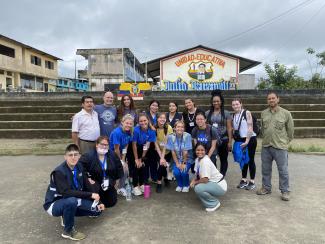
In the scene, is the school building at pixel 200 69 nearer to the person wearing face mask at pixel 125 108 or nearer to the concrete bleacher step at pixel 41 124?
the concrete bleacher step at pixel 41 124

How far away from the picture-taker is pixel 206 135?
4.61 meters

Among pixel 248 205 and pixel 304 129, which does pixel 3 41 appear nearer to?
pixel 304 129

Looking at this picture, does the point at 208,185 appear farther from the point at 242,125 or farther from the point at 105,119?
the point at 105,119

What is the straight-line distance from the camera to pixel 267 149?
15.1 feet

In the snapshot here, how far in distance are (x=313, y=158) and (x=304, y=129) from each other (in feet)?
10.8

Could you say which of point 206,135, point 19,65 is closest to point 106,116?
point 206,135

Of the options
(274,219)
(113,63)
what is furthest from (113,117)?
(113,63)

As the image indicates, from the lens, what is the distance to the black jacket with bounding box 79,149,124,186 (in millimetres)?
3842

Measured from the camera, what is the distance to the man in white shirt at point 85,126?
15.3 feet

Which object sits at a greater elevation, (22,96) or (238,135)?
(22,96)

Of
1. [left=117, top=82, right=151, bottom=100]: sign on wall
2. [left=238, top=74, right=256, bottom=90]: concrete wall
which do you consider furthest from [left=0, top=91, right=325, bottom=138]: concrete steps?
[left=238, top=74, right=256, bottom=90]: concrete wall

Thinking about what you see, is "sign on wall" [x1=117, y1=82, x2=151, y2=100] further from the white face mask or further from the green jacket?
the white face mask

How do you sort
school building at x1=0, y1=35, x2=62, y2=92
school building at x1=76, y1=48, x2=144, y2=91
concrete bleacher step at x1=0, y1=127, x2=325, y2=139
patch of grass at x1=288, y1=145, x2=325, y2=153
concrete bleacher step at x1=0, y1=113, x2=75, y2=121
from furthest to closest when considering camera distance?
school building at x1=76, y1=48, x2=144, y2=91 → school building at x1=0, y1=35, x2=62, y2=92 → concrete bleacher step at x1=0, y1=113, x2=75, y2=121 → concrete bleacher step at x1=0, y1=127, x2=325, y2=139 → patch of grass at x1=288, y1=145, x2=325, y2=153

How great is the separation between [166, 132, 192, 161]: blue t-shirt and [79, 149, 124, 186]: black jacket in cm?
110
